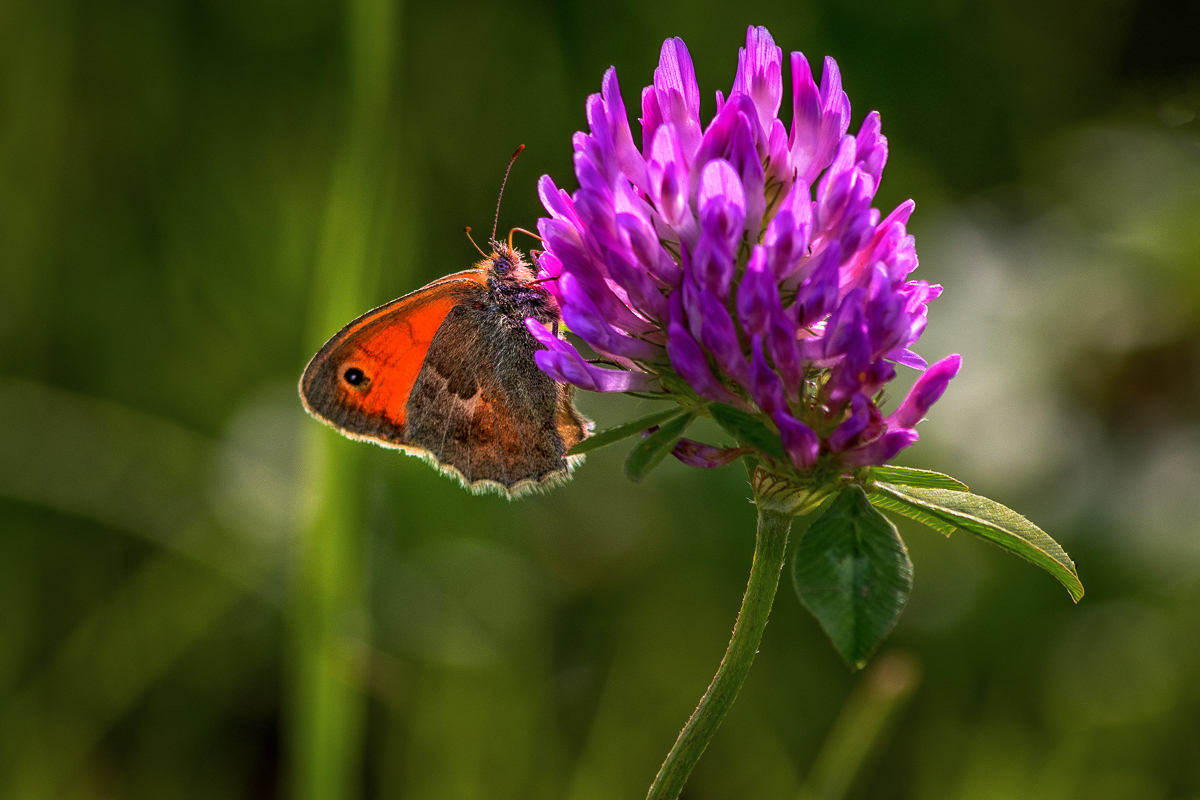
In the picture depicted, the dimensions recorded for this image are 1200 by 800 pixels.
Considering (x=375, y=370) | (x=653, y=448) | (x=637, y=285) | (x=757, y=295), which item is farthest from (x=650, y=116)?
(x=375, y=370)

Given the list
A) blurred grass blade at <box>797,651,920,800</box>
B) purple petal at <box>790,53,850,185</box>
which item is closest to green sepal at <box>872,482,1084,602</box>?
purple petal at <box>790,53,850,185</box>

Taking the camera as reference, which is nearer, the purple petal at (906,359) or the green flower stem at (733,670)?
the green flower stem at (733,670)

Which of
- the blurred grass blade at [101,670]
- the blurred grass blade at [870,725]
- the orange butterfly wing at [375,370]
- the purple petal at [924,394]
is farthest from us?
the blurred grass blade at [101,670]

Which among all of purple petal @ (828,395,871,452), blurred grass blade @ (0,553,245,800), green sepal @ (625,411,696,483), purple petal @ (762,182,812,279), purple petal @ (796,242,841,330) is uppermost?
purple petal @ (762,182,812,279)

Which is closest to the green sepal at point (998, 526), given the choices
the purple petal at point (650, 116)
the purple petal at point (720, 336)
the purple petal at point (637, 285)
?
the purple petal at point (720, 336)

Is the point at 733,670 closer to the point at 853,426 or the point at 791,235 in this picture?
the point at 853,426

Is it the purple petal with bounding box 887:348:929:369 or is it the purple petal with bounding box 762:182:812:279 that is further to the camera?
the purple petal with bounding box 887:348:929:369

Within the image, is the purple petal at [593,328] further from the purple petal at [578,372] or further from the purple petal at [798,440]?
the purple petal at [798,440]

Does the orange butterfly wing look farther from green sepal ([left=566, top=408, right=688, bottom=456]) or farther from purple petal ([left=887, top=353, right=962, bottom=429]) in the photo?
purple petal ([left=887, top=353, right=962, bottom=429])
